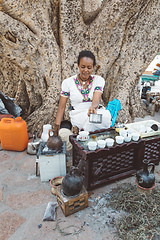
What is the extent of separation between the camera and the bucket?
3275 mm

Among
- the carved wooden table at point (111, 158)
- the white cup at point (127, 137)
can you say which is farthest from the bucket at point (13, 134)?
the white cup at point (127, 137)

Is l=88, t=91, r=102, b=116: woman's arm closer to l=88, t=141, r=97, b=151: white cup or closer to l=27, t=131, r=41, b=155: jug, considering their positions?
l=88, t=141, r=97, b=151: white cup

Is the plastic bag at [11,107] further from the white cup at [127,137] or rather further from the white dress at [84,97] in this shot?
the white cup at [127,137]

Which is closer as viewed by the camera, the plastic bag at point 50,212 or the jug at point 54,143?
the plastic bag at point 50,212

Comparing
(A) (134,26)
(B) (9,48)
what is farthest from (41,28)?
(A) (134,26)

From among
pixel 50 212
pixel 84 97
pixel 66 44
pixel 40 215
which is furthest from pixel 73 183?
pixel 66 44

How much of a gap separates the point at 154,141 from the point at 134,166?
470 mm

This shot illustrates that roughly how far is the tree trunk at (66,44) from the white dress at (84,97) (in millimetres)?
1056

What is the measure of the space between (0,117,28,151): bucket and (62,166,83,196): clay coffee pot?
5.53 feet

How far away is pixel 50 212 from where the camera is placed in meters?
1.99

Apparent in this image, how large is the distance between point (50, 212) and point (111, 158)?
1.00 meters

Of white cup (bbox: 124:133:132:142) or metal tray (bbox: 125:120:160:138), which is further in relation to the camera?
metal tray (bbox: 125:120:160:138)

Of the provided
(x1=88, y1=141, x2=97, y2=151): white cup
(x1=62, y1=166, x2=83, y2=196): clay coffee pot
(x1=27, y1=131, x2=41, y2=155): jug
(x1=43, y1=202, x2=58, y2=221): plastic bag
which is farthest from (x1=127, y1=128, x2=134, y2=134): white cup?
(x1=27, y1=131, x2=41, y2=155): jug

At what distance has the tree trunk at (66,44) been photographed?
145 inches
